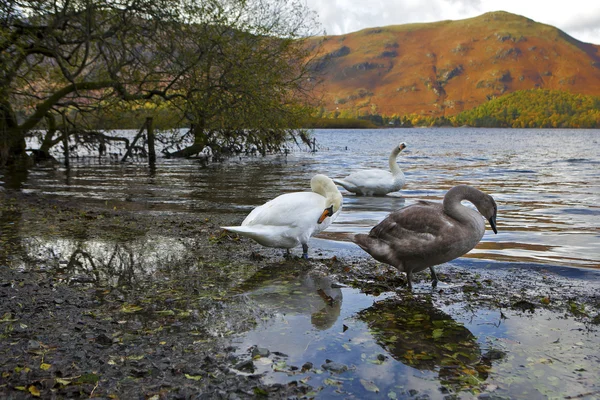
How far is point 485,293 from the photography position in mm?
7109

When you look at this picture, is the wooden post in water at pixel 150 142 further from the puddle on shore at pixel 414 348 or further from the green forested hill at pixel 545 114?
the green forested hill at pixel 545 114

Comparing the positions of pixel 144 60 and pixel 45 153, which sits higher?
pixel 144 60

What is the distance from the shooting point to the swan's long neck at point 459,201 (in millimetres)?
6848

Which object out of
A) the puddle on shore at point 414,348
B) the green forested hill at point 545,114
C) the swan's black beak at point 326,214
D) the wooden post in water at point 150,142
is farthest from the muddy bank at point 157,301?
the green forested hill at point 545,114

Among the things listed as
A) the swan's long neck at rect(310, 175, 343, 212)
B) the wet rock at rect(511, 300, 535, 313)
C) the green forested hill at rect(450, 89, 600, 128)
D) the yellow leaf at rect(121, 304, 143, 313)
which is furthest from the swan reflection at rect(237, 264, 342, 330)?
A: the green forested hill at rect(450, 89, 600, 128)

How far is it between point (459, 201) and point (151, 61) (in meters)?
20.4

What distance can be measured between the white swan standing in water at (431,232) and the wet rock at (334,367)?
247 centimetres

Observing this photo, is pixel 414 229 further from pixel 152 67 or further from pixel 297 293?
pixel 152 67

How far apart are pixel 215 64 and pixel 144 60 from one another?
3.47m

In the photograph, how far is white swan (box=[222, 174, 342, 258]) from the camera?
8.23 metres

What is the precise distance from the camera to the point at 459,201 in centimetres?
702

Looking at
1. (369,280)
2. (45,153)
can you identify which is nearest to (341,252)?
(369,280)

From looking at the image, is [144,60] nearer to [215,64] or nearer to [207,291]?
[215,64]

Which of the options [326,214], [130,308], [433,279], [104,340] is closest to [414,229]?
[433,279]
